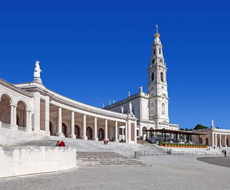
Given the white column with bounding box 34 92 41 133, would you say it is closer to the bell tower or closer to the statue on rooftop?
the statue on rooftop

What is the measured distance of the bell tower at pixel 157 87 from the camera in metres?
80.7

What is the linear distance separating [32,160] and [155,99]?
227 feet

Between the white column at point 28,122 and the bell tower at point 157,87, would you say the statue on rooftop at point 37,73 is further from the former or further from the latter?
the bell tower at point 157,87

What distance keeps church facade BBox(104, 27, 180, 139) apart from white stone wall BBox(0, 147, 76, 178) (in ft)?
201

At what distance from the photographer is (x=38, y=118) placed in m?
32.7

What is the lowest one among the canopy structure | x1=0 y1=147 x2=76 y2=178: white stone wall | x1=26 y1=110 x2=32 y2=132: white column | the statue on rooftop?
the canopy structure

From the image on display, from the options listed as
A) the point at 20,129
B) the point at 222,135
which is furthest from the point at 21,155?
the point at 222,135

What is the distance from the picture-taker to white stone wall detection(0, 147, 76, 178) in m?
13.0

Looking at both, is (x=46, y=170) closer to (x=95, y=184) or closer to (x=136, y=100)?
(x=95, y=184)

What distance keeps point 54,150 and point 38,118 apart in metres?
17.6

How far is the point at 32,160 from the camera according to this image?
1441cm

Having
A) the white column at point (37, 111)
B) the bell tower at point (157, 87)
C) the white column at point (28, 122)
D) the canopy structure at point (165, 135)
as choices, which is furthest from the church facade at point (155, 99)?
the white column at point (28, 122)

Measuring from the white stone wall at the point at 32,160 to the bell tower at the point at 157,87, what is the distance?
64886 mm

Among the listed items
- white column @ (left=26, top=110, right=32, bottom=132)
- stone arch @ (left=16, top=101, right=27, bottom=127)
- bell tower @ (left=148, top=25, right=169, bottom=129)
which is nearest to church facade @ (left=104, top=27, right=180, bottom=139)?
bell tower @ (left=148, top=25, right=169, bottom=129)
